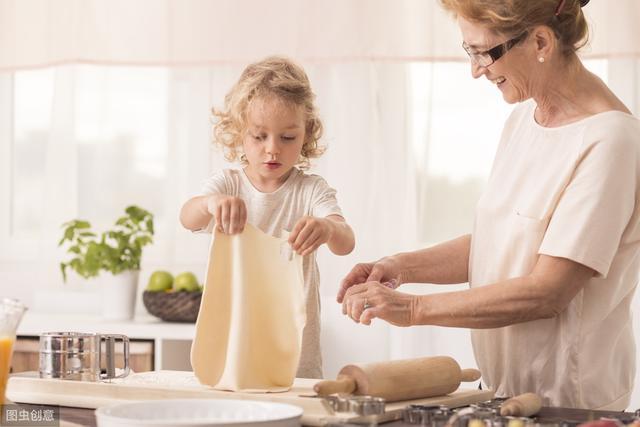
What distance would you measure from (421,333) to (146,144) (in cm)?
125

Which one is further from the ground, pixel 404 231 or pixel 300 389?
pixel 404 231

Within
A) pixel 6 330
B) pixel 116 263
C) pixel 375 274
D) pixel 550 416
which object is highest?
pixel 116 263

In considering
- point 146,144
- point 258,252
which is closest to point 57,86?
point 146,144

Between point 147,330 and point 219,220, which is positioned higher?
point 219,220

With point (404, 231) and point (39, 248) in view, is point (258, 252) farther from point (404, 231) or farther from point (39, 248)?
point (39, 248)

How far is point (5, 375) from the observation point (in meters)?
1.44

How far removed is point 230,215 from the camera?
64.6 inches

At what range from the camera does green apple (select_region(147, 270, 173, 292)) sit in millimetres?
3189

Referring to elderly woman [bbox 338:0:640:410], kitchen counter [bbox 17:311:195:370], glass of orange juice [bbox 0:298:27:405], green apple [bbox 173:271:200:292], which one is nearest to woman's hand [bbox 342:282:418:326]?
elderly woman [bbox 338:0:640:410]

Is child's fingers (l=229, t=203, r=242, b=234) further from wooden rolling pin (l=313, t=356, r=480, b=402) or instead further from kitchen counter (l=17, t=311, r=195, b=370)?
kitchen counter (l=17, t=311, r=195, b=370)

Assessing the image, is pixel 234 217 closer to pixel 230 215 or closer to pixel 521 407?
pixel 230 215

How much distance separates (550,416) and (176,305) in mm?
1793

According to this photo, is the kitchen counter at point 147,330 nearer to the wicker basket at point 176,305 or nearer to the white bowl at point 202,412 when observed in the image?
the wicker basket at point 176,305

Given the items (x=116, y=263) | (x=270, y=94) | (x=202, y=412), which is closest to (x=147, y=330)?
(x=116, y=263)
